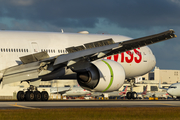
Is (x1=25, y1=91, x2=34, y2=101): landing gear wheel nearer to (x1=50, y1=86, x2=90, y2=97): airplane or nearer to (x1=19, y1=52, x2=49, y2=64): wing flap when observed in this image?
(x1=19, y1=52, x2=49, y2=64): wing flap

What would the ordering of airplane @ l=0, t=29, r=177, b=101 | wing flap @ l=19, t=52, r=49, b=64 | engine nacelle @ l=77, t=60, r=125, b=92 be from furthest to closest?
1. engine nacelle @ l=77, t=60, r=125, b=92
2. wing flap @ l=19, t=52, r=49, b=64
3. airplane @ l=0, t=29, r=177, b=101

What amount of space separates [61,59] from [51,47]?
5085 millimetres

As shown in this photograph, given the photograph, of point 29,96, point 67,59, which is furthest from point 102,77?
point 29,96

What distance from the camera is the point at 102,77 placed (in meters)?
21.2

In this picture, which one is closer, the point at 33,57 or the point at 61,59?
the point at 61,59

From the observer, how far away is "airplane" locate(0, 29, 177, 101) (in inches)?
707

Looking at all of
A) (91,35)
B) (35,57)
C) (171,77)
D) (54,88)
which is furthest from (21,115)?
(171,77)

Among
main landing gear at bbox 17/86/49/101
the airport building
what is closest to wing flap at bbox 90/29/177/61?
main landing gear at bbox 17/86/49/101

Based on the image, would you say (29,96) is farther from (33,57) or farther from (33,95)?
(33,57)

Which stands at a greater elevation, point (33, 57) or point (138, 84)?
point (33, 57)

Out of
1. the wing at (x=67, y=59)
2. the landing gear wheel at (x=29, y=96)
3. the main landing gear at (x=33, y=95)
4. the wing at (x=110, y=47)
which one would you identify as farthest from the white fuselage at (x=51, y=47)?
the wing at (x=110, y=47)

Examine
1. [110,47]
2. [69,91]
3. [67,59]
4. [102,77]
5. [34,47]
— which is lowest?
[69,91]

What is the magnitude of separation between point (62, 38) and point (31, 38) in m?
2.74

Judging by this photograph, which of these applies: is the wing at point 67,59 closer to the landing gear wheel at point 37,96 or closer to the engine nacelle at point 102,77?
the landing gear wheel at point 37,96
